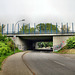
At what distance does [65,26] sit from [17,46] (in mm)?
17987

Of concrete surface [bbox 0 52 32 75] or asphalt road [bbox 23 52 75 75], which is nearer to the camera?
concrete surface [bbox 0 52 32 75]

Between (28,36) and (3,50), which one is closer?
(3,50)

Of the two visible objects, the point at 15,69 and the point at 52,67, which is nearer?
the point at 15,69

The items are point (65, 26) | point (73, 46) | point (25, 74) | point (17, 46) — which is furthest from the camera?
point (65, 26)

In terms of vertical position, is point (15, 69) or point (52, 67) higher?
point (15, 69)

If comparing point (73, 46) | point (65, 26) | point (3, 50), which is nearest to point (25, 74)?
point (3, 50)

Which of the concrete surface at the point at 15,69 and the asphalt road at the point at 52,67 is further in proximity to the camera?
the asphalt road at the point at 52,67

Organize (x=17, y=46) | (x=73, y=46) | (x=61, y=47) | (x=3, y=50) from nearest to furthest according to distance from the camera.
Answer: (x=3, y=50), (x=73, y=46), (x=61, y=47), (x=17, y=46)

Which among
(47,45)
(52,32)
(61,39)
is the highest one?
(52,32)

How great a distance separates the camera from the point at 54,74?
20.9 feet

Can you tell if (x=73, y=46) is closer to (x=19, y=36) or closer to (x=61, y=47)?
(x=61, y=47)

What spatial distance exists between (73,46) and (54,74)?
2163cm

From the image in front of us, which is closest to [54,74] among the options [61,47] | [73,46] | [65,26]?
[73,46]

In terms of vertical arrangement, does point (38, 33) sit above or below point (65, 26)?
below
